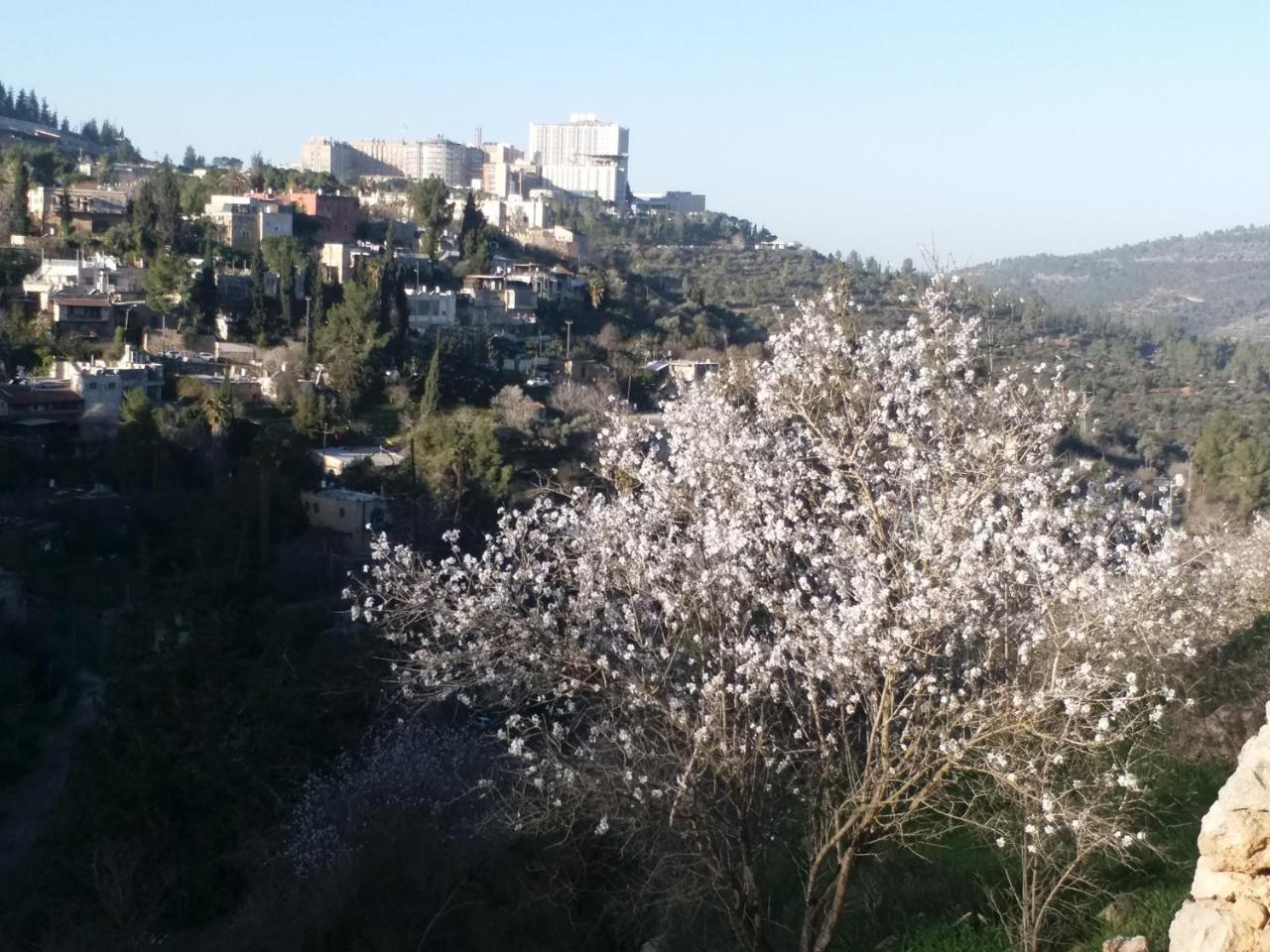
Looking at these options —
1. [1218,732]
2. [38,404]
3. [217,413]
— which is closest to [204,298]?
[38,404]

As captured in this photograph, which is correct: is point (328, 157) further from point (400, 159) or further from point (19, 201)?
point (19, 201)

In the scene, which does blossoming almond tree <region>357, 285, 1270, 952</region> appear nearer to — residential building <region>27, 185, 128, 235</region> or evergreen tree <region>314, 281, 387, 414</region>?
evergreen tree <region>314, 281, 387, 414</region>

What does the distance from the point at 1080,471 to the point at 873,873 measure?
2290mm

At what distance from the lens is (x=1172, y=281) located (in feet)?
159

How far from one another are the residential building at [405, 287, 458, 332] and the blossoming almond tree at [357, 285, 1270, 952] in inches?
1021

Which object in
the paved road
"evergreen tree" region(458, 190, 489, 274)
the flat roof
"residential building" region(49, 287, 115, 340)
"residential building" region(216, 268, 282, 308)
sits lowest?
the paved road

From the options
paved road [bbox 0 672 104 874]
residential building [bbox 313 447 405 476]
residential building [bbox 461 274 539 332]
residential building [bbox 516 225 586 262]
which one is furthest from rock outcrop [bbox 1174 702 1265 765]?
residential building [bbox 516 225 586 262]

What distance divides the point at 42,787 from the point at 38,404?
34.6 ft

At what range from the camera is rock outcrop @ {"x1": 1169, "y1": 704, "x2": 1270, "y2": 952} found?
11.3 feet

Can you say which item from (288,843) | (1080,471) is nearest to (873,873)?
(1080,471)

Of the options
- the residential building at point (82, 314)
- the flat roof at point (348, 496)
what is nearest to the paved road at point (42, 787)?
the flat roof at point (348, 496)

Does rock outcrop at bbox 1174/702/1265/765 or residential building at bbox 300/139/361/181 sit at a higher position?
residential building at bbox 300/139/361/181

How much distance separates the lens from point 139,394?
21.7 m

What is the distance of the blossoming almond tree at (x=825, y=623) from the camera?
5.05 metres
